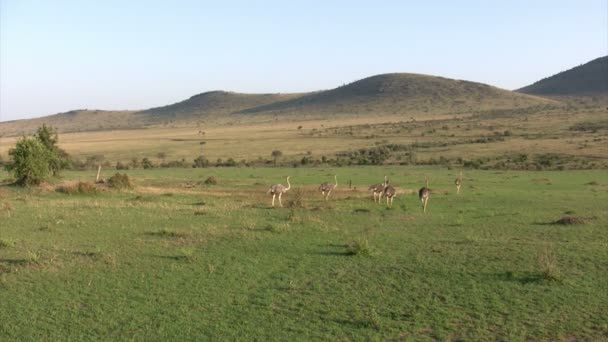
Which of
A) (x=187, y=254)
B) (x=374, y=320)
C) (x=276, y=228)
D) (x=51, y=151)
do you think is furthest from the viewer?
(x=51, y=151)

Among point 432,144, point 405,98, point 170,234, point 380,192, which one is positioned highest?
point 405,98

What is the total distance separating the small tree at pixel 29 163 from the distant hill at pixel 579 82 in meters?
131

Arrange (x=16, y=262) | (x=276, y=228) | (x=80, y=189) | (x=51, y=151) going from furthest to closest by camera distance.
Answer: (x=51, y=151), (x=80, y=189), (x=276, y=228), (x=16, y=262)

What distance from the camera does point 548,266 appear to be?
496 inches

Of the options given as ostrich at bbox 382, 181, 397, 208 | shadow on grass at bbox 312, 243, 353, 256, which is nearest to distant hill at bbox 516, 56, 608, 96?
ostrich at bbox 382, 181, 397, 208

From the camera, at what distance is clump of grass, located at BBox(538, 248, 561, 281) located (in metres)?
12.4

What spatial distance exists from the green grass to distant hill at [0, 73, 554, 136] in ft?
327

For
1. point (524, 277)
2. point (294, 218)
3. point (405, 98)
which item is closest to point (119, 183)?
point (294, 218)

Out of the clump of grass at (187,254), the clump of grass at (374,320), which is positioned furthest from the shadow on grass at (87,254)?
the clump of grass at (374,320)

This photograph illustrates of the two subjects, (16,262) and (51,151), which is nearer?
(16,262)

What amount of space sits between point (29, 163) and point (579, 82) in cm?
15198

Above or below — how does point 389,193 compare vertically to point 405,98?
below

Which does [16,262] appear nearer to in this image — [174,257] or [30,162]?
[174,257]

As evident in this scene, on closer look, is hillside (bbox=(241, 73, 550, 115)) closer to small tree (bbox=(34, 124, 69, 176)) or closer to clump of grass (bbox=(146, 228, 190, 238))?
small tree (bbox=(34, 124, 69, 176))
